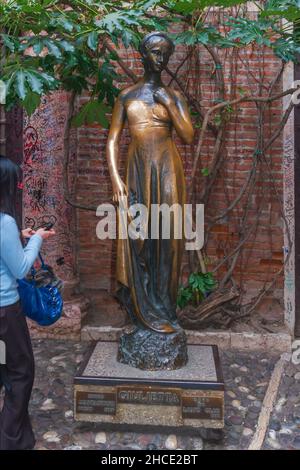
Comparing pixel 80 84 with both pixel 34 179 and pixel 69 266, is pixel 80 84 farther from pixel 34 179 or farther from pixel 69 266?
pixel 69 266

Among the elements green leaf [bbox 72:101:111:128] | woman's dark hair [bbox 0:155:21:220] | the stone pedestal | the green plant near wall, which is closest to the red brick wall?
the green plant near wall

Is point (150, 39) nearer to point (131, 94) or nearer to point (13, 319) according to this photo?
point (131, 94)

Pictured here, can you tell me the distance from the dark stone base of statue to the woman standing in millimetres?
776

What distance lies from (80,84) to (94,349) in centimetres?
212

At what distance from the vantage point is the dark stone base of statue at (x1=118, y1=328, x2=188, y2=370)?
3346 mm

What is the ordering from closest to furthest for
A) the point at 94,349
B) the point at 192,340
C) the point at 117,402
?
the point at 117,402 < the point at 94,349 < the point at 192,340

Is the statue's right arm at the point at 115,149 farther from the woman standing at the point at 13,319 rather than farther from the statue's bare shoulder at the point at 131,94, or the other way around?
the woman standing at the point at 13,319

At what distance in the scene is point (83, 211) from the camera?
524cm

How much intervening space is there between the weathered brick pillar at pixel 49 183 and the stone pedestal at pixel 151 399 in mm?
1732

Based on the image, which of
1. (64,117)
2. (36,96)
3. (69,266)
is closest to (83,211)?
(69,266)

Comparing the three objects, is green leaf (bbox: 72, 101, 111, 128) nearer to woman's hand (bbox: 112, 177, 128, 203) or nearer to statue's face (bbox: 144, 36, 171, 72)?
statue's face (bbox: 144, 36, 171, 72)

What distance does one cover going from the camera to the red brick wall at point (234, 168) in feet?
16.6

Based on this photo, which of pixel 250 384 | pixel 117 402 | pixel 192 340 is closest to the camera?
pixel 117 402

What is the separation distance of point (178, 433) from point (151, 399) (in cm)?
34
